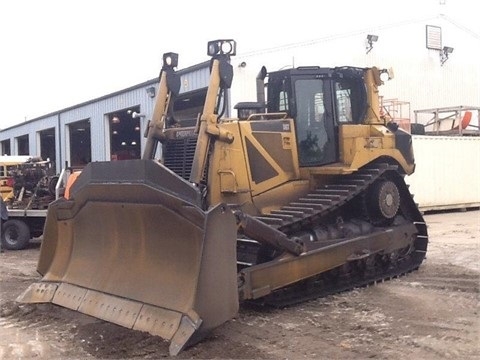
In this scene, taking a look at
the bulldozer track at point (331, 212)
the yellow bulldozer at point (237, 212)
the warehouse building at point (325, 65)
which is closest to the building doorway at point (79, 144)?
the warehouse building at point (325, 65)

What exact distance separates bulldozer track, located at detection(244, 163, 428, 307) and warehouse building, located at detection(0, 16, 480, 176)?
858 centimetres

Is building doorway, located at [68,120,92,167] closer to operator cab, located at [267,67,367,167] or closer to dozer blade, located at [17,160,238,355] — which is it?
operator cab, located at [267,67,367,167]

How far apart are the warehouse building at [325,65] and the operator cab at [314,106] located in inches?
334

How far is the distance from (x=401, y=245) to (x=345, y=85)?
2265 mm

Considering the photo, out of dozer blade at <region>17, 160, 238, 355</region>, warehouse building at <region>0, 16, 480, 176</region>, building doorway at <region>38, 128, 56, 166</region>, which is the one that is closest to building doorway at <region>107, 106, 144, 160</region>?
warehouse building at <region>0, 16, 480, 176</region>

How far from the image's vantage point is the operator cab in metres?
7.73

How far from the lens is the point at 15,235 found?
1280 centimetres

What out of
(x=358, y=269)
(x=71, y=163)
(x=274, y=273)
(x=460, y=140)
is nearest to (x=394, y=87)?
(x=460, y=140)

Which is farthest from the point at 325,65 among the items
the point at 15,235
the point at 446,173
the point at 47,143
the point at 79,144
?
the point at 47,143

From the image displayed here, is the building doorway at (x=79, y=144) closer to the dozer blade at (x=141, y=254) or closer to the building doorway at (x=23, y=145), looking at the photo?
the building doorway at (x=23, y=145)

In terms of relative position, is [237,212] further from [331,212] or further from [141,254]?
[331,212]

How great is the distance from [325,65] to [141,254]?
48.1 ft

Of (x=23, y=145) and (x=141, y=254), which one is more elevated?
(x=23, y=145)

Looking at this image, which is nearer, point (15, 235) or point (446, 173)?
point (15, 235)
